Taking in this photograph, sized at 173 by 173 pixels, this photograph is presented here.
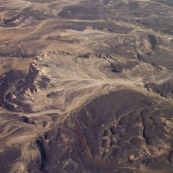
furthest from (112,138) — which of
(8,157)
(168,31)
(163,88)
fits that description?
(168,31)

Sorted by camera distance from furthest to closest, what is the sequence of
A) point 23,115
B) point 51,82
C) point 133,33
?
point 133,33 < point 51,82 < point 23,115

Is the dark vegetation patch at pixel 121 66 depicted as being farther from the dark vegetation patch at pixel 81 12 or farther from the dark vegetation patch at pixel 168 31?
the dark vegetation patch at pixel 81 12

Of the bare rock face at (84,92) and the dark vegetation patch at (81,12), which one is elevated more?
the dark vegetation patch at (81,12)

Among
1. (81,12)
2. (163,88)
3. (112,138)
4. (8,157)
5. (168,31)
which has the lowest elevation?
(8,157)

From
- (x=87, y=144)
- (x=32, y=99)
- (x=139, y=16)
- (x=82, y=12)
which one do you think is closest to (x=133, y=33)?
(x=139, y=16)

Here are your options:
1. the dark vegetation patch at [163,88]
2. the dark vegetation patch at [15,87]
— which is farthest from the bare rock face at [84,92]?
the dark vegetation patch at [15,87]

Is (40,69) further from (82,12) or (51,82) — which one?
(82,12)

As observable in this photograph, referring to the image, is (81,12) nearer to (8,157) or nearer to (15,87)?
(15,87)

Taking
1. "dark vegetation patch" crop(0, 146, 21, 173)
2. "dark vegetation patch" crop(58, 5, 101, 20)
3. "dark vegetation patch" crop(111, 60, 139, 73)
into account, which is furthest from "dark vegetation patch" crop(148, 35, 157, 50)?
"dark vegetation patch" crop(0, 146, 21, 173)

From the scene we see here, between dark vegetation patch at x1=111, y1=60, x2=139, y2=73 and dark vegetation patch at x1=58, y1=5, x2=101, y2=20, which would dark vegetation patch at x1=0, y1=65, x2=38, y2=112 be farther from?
dark vegetation patch at x1=58, y1=5, x2=101, y2=20
